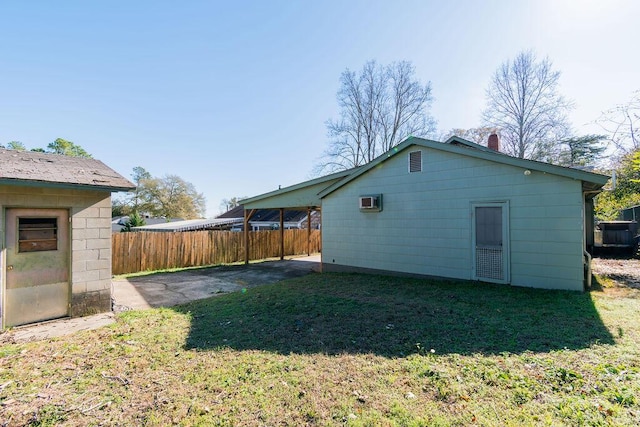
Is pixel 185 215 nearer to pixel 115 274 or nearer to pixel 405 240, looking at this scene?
pixel 115 274

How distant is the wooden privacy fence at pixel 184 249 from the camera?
11359mm

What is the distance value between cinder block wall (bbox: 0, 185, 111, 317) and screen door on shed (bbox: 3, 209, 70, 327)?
→ 141 mm

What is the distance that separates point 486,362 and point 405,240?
5206 mm

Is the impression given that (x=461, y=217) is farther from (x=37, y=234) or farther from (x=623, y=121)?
(x=623, y=121)

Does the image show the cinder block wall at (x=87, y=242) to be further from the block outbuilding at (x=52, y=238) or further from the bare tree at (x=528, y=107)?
the bare tree at (x=528, y=107)

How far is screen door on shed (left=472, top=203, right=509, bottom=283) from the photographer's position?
21.7 ft

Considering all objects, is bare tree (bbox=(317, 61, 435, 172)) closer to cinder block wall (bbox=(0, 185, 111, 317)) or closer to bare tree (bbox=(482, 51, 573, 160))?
bare tree (bbox=(482, 51, 573, 160))

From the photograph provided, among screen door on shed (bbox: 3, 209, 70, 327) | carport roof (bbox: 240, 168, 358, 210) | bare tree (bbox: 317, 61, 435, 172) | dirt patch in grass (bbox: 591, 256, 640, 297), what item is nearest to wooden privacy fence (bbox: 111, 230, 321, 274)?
carport roof (bbox: 240, 168, 358, 210)

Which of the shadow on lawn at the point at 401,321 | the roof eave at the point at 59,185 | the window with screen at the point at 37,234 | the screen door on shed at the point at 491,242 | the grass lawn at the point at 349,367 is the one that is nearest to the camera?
the grass lawn at the point at 349,367

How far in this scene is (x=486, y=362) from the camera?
3.19 m

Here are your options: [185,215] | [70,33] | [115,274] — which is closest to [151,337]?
[115,274]

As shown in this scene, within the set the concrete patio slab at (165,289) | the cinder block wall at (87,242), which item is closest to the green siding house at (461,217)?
the concrete patio slab at (165,289)

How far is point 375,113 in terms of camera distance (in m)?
25.4

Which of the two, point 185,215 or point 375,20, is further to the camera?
point 185,215
